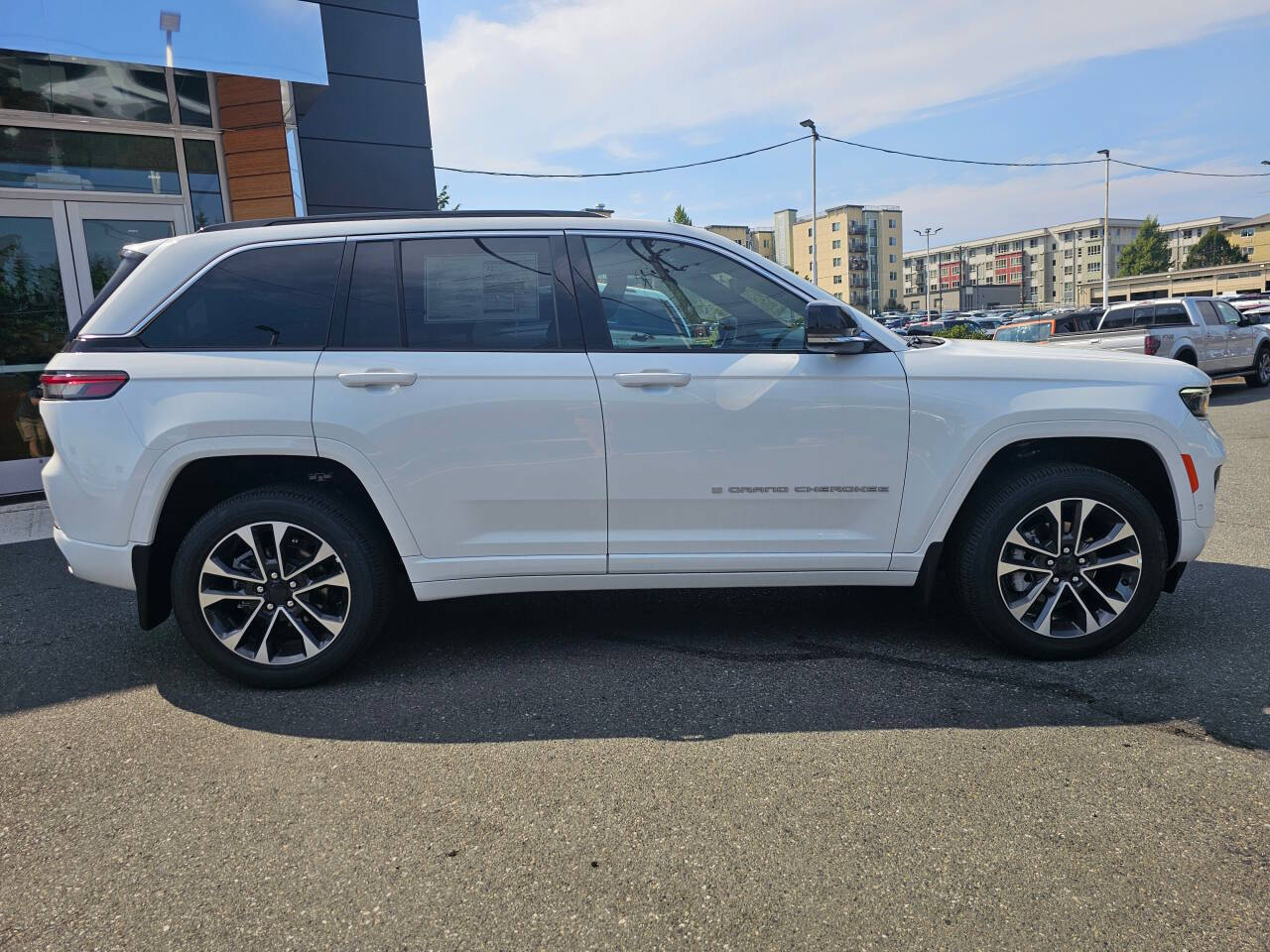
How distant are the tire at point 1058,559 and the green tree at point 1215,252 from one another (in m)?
117

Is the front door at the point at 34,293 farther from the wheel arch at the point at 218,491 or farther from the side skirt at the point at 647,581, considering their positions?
the side skirt at the point at 647,581

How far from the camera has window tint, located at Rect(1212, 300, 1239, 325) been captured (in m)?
15.1

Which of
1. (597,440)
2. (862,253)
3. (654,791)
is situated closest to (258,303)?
(597,440)

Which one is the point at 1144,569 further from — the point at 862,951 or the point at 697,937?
the point at 697,937

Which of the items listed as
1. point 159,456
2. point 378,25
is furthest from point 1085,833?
point 378,25

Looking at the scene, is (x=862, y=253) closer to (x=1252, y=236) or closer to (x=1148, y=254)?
(x=1148, y=254)

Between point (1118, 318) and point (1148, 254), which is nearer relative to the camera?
point (1118, 318)

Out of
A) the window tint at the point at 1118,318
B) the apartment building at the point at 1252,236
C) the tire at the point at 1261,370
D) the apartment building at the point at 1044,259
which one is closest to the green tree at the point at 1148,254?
the apartment building at the point at 1252,236

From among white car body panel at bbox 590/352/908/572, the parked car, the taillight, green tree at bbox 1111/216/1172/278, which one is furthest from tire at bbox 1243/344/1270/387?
green tree at bbox 1111/216/1172/278

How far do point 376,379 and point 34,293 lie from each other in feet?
22.9

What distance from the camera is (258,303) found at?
3.66 metres

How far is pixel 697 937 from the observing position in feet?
7.00

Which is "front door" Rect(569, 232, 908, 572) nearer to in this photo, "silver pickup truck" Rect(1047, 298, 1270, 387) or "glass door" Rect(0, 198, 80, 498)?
"glass door" Rect(0, 198, 80, 498)

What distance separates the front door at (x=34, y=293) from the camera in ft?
27.5
